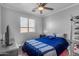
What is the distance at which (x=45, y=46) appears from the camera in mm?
1104

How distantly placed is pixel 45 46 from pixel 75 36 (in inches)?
18.1

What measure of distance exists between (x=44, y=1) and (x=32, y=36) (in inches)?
21.0

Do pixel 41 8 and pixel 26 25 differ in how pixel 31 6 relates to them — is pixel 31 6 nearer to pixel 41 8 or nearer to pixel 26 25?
pixel 41 8

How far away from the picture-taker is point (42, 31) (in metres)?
1.26

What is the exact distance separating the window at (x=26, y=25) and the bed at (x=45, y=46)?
0.55ft

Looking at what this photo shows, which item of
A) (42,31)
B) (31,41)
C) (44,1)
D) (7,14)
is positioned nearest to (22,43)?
(31,41)

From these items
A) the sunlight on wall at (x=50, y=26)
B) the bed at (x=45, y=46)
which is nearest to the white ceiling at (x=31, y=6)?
the sunlight on wall at (x=50, y=26)

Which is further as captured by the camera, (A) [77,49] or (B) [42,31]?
(B) [42,31]

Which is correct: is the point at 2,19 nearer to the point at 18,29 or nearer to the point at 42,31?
the point at 18,29

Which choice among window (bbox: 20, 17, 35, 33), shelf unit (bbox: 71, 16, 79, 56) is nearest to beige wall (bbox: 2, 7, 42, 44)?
window (bbox: 20, 17, 35, 33)

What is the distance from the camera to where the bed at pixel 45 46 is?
42.6 inches

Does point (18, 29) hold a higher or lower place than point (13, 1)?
lower

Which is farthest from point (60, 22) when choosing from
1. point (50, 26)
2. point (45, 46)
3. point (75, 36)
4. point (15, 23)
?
point (15, 23)

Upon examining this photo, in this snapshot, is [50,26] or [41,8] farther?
[50,26]
